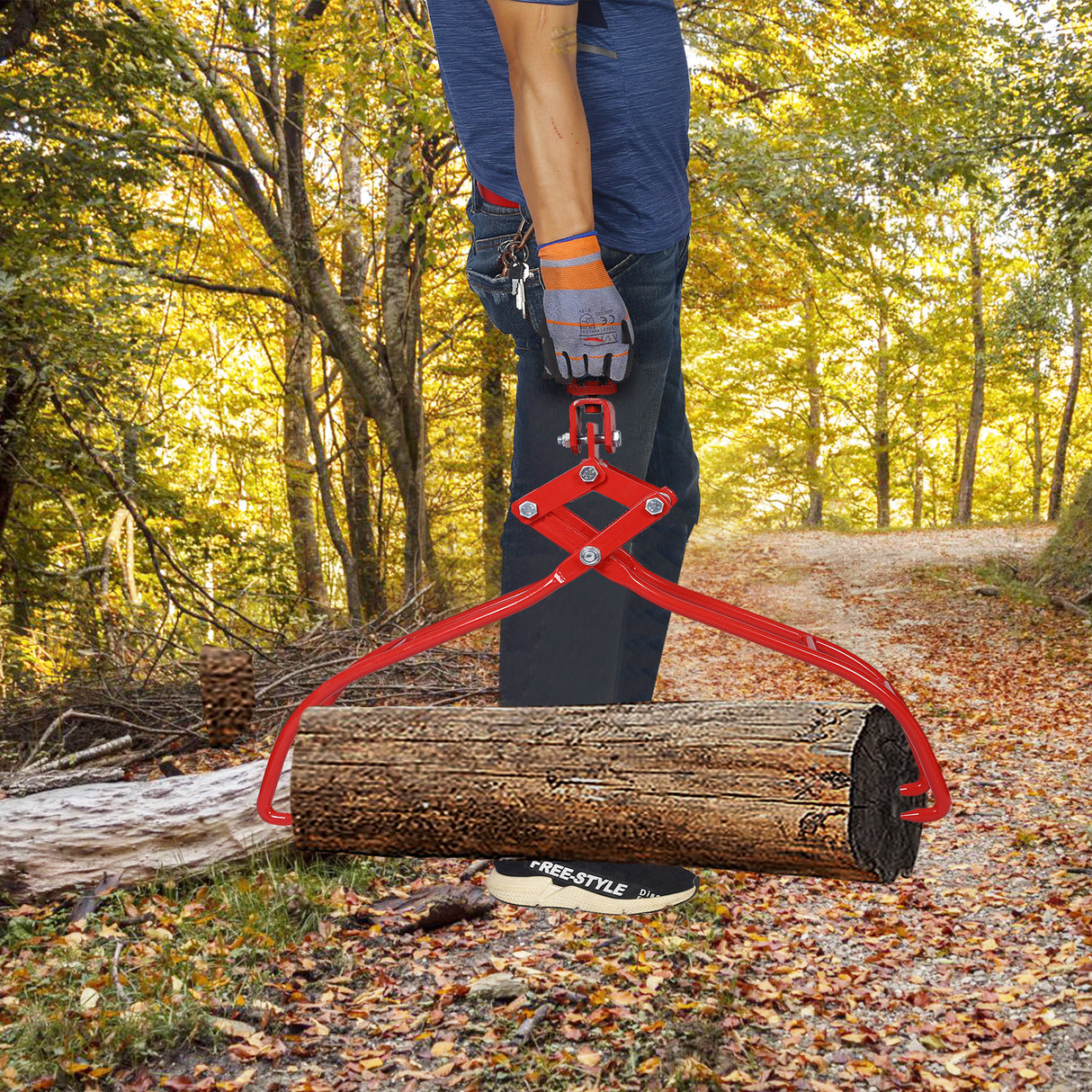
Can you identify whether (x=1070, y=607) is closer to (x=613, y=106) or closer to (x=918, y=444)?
(x=613, y=106)

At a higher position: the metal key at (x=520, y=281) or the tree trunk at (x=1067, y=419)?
the tree trunk at (x=1067, y=419)

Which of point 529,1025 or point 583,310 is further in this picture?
point 529,1025

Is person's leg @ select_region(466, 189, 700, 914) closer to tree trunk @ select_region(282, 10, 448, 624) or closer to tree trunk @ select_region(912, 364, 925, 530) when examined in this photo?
tree trunk @ select_region(282, 10, 448, 624)

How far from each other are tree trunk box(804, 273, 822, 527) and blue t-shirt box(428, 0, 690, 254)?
A: 12.6 meters

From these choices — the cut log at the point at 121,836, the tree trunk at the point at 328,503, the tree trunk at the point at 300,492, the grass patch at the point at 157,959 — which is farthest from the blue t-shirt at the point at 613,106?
the tree trunk at the point at 300,492

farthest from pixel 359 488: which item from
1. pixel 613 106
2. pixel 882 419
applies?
pixel 882 419

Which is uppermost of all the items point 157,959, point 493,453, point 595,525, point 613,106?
point 493,453

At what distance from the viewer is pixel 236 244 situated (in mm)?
9820

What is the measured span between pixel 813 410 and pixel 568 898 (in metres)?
19.2

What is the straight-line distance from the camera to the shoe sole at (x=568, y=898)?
2.14m

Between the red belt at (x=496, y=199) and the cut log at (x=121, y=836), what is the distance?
262cm

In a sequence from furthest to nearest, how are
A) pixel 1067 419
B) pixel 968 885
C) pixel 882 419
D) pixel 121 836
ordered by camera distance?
pixel 882 419 → pixel 1067 419 → pixel 968 885 → pixel 121 836

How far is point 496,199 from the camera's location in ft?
7.00

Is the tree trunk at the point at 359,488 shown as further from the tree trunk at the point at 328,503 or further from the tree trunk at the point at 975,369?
the tree trunk at the point at 975,369
